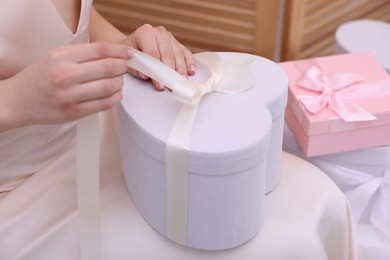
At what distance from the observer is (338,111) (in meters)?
1.04

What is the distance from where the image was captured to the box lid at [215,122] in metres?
0.70

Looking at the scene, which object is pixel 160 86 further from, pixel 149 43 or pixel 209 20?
pixel 209 20

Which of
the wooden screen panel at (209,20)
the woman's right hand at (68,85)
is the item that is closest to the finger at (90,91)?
the woman's right hand at (68,85)

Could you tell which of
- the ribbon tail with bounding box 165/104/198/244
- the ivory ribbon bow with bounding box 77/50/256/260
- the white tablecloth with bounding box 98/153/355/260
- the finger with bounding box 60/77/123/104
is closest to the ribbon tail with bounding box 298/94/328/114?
the white tablecloth with bounding box 98/153/355/260

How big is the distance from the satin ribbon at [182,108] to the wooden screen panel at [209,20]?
1.55ft

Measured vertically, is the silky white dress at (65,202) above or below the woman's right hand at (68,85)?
below

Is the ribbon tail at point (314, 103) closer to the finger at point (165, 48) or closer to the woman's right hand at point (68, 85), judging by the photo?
the finger at point (165, 48)

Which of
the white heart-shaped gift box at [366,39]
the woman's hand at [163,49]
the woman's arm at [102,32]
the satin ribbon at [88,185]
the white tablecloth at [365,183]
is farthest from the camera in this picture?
the white heart-shaped gift box at [366,39]

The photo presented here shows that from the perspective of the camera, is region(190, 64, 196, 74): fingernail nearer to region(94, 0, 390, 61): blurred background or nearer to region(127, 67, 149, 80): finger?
region(127, 67, 149, 80): finger

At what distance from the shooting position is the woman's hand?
0.86 metres

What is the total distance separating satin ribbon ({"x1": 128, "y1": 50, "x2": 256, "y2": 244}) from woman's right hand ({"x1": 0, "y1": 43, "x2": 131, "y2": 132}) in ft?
0.22

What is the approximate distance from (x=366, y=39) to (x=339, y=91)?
303mm

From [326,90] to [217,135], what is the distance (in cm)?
41

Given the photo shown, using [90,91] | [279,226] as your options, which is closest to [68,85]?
[90,91]
